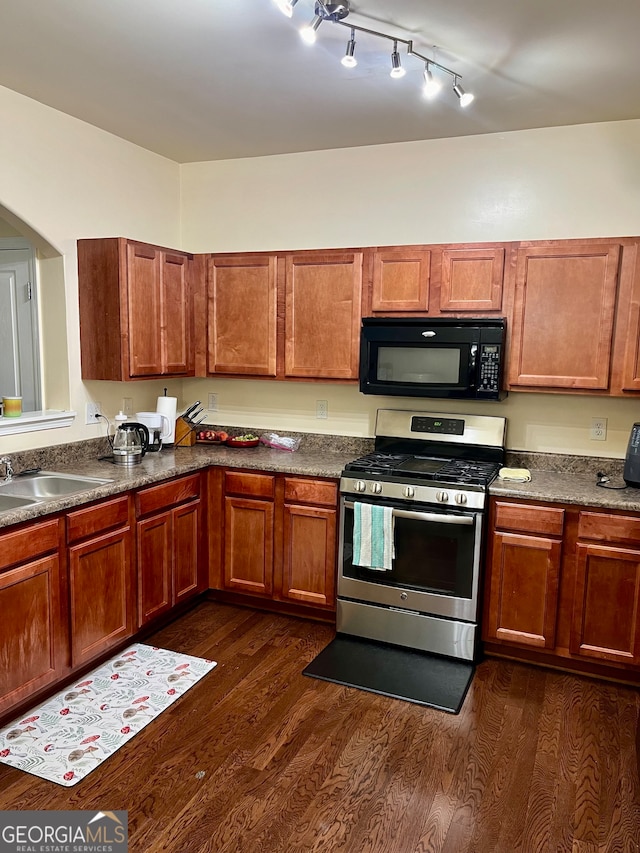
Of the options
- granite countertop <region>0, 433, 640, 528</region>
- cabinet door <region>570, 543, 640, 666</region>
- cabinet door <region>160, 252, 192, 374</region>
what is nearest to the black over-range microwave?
granite countertop <region>0, 433, 640, 528</region>

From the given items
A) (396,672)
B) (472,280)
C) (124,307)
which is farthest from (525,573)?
(124,307)

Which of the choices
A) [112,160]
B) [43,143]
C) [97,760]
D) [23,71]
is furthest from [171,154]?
[97,760]

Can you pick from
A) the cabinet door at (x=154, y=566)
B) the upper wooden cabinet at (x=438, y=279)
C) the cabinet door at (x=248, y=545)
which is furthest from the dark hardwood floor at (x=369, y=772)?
the upper wooden cabinet at (x=438, y=279)

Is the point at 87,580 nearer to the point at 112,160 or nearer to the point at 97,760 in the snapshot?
the point at 97,760

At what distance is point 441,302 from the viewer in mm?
3346

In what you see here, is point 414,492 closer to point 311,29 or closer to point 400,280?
point 400,280

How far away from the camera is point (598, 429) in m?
3.37

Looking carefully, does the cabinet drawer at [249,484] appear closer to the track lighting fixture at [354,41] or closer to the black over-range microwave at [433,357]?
the black over-range microwave at [433,357]

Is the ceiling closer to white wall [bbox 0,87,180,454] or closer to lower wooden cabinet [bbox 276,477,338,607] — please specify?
white wall [bbox 0,87,180,454]

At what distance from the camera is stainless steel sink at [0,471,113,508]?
298 centimetres

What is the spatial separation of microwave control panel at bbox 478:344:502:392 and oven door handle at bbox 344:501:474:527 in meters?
0.68

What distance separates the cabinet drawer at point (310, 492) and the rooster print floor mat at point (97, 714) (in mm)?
944

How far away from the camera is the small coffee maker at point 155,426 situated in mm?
3729

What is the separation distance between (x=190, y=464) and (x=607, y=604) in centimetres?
219
